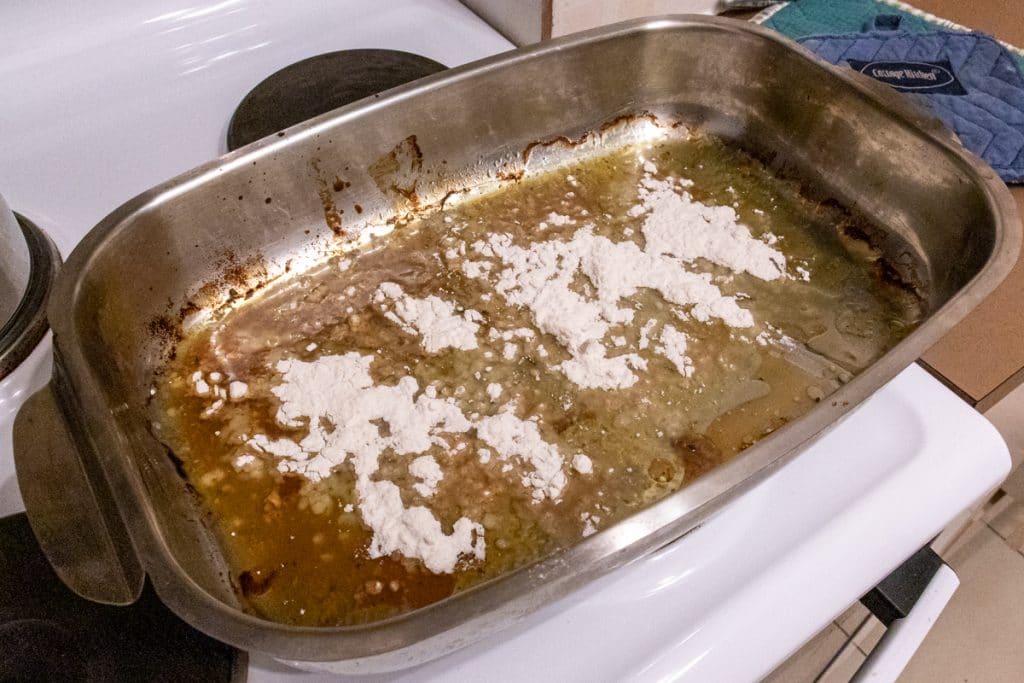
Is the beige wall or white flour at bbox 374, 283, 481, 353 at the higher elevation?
the beige wall

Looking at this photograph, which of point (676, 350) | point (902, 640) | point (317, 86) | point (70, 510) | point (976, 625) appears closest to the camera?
point (70, 510)

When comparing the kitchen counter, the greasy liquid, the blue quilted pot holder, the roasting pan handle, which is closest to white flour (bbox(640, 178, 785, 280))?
the greasy liquid

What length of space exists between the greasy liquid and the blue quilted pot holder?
19 centimetres

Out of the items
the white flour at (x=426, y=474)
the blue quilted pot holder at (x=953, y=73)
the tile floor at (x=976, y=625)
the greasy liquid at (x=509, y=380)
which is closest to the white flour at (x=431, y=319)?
the greasy liquid at (x=509, y=380)

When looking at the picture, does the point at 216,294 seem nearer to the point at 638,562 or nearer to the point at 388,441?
the point at 388,441

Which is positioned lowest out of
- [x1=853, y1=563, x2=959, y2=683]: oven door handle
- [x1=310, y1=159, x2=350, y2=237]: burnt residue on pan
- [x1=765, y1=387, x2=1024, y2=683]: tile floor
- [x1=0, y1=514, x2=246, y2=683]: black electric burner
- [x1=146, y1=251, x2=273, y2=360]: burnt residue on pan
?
[x1=765, y1=387, x2=1024, y2=683]: tile floor

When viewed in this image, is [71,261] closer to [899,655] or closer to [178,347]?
[178,347]

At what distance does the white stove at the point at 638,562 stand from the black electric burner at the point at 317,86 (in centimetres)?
4

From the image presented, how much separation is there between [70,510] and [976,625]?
4.20ft

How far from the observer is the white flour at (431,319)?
63cm

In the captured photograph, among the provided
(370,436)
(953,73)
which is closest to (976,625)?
(953,73)

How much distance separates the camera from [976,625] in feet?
3.66

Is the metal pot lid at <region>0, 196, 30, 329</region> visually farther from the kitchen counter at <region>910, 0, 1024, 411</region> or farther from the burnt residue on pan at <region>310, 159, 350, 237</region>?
the kitchen counter at <region>910, 0, 1024, 411</region>

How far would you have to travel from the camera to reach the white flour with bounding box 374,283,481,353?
634mm
